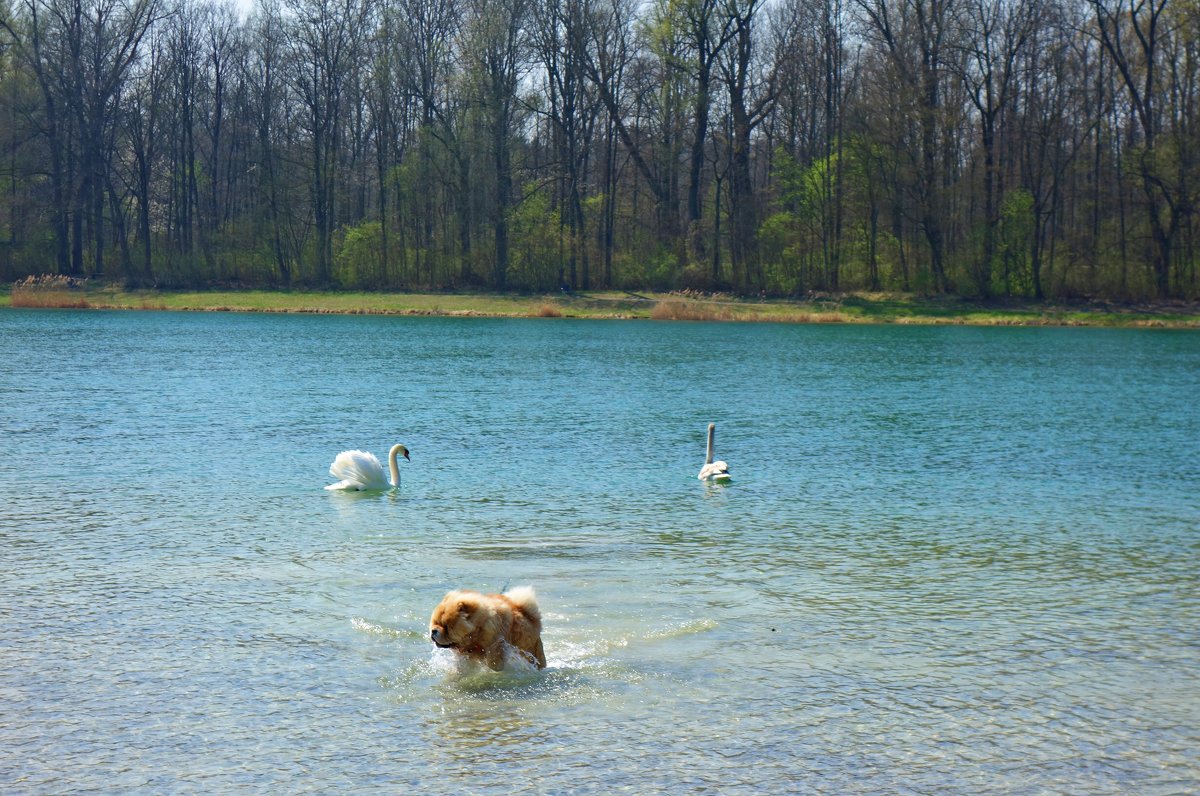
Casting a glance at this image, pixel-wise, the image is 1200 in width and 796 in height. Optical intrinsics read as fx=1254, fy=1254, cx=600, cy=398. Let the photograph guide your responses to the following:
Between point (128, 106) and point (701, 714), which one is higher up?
point (128, 106)

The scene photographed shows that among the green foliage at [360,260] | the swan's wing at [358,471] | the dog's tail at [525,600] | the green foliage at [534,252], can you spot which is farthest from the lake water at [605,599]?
the green foliage at [360,260]

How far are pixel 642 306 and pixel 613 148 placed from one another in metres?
11.1

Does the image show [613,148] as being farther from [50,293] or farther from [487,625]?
[487,625]

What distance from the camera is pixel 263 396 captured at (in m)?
20.0

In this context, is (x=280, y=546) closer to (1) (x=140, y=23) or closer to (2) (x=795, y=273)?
(2) (x=795, y=273)

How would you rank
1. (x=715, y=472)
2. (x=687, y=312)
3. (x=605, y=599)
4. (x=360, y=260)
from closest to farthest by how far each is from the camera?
(x=605, y=599), (x=715, y=472), (x=687, y=312), (x=360, y=260)

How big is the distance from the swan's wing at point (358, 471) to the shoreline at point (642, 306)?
36995mm

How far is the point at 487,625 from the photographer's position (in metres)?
5.98

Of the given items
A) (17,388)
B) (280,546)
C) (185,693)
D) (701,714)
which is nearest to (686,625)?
(701,714)

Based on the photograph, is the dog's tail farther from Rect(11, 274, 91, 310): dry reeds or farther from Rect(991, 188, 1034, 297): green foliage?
Rect(11, 274, 91, 310): dry reeds

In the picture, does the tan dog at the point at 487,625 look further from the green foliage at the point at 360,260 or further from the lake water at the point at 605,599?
the green foliage at the point at 360,260

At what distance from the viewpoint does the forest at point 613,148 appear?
49781 mm

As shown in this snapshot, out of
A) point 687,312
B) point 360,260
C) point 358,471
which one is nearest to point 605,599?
point 358,471

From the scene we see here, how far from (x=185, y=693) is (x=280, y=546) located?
3.38m
